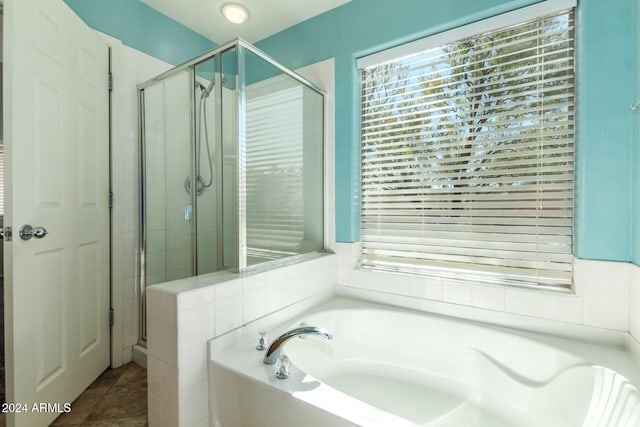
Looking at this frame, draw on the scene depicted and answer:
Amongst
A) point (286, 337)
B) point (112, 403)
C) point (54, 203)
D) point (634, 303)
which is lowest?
point (112, 403)

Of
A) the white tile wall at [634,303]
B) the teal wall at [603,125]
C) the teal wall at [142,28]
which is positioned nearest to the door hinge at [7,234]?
the teal wall at [142,28]

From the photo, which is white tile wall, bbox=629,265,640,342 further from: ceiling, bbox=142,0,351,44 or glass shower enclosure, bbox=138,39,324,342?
ceiling, bbox=142,0,351,44

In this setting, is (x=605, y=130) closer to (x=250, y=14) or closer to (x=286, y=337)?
(x=286, y=337)

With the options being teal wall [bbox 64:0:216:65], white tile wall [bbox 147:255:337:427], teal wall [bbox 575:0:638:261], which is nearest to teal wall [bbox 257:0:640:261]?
teal wall [bbox 575:0:638:261]

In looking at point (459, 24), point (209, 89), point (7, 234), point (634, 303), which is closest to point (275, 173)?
point (209, 89)

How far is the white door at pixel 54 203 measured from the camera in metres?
1.28

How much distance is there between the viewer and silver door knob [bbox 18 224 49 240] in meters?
1.31

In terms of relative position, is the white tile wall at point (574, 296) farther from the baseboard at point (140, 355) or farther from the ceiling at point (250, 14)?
the ceiling at point (250, 14)

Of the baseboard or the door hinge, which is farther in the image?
the baseboard

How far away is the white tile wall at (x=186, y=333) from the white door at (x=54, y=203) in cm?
58

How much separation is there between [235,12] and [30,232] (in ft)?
5.92

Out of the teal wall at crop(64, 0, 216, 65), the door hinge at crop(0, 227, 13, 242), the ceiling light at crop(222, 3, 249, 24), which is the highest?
the ceiling light at crop(222, 3, 249, 24)

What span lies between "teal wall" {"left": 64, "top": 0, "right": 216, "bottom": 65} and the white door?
18 cm

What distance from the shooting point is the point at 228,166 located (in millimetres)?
1542
